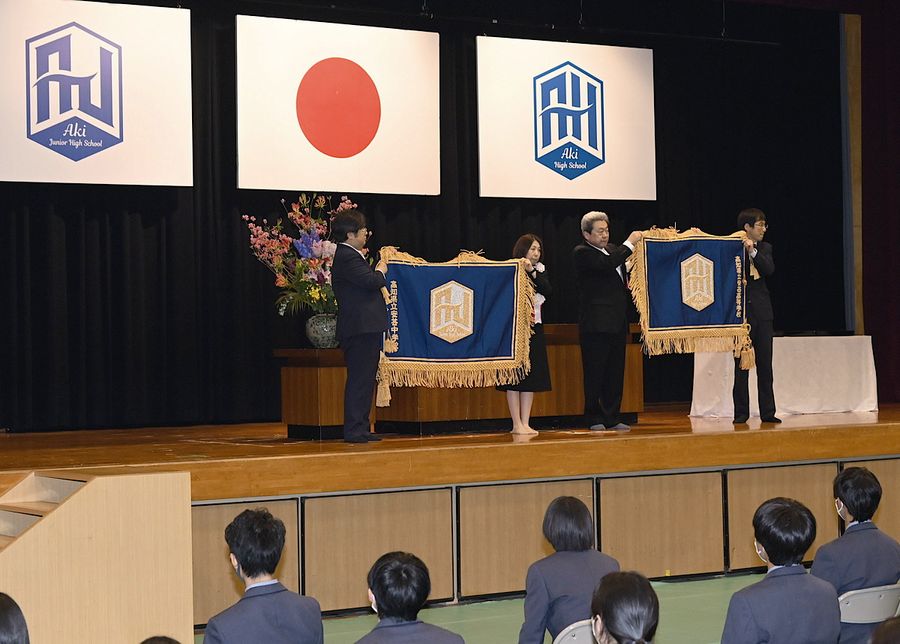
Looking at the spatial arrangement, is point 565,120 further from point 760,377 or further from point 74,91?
point 74,91

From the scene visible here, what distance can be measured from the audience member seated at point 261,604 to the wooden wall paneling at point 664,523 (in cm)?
385

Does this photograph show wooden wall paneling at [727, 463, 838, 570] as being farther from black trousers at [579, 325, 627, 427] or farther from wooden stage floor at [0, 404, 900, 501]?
black trousers at [579, 325, 627, 427]

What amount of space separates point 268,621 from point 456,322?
432 centimetres

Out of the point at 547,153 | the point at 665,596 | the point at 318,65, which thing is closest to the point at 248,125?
the point at 318,65

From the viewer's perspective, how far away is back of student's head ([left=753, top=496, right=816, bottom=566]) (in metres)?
3.85

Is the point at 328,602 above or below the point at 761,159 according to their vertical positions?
below

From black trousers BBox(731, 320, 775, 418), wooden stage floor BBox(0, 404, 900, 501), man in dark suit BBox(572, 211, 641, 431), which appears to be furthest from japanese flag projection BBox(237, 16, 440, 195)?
black trousers BBox(731, 320, 775, 418)

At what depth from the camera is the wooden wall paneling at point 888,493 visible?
8258 mm

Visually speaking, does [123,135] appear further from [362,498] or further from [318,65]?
[362,498]

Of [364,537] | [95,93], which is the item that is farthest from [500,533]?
[95,93]

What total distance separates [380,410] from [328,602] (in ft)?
7.24

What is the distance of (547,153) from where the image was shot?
36.9 ft

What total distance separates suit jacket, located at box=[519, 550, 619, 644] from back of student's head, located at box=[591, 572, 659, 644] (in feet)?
4.32

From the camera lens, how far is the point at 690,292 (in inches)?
336
